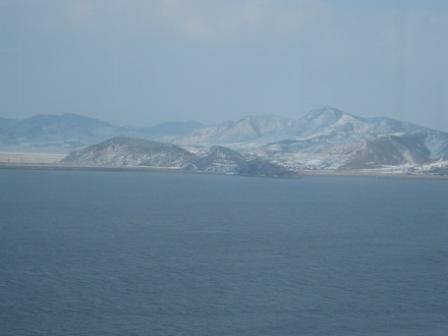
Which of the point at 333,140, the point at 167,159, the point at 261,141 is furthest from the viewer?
the point at 261,141

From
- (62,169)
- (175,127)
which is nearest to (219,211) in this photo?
(62,169)

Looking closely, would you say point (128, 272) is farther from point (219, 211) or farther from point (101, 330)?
point (219, 211)

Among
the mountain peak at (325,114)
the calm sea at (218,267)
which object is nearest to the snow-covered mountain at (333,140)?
the mountain peak at (325,114)

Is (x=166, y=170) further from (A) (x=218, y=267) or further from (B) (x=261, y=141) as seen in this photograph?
(B) (x=261, y=141)

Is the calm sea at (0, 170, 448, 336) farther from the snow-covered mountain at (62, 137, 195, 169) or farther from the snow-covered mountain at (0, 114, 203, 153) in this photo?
the snow-covered mountain at (0, 114, 203, 153)

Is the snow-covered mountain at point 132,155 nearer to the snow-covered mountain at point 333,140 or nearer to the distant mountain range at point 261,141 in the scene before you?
the distant mountain range at point 261,141

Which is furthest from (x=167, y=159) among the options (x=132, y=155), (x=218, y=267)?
(x=218, y=267)

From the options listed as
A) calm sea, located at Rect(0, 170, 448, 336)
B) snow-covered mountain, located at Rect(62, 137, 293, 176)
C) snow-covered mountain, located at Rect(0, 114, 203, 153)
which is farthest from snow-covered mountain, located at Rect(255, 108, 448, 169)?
snow-covered mountain, located at Rect(0, 114, 203, 153)
